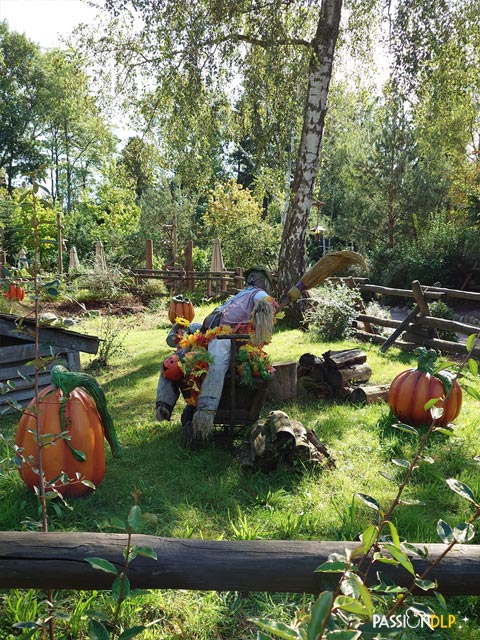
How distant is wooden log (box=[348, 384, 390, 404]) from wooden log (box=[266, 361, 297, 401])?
68cm

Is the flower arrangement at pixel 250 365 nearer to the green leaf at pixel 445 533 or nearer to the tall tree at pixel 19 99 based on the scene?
the green leaf at pixel 445 533

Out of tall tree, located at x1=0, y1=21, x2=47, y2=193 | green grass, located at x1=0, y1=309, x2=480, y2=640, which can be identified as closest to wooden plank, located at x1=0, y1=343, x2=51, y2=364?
green grass, located at x1=0, y1=309, x2=480, y2=640

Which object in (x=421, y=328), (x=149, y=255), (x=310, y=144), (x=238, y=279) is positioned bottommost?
(x=421, y=328)

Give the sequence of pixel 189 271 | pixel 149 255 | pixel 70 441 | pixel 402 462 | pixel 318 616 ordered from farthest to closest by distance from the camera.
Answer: pixel 149 255
pixel 189 271
pixel 70 441
pixel 402 462
pixel 318 616

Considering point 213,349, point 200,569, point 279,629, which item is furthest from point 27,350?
point 279,629

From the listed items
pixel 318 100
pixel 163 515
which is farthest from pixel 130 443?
pixel 318 100

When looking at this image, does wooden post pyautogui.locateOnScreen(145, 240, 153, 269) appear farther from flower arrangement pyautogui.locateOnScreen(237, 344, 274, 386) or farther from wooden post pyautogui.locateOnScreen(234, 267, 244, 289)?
flower arrangement pyautogui.locateOnScreen(237, 344, 274, 386)

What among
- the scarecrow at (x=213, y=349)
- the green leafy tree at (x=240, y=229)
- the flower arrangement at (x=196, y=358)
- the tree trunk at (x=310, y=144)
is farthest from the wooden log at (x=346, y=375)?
the green leafy tree at (x=240, y=229)

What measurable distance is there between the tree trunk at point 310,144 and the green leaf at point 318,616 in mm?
9413

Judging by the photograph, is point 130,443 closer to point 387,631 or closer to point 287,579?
point 287,579

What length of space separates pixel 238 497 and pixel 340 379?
8.49 feet

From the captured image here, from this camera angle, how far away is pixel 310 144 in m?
9.73

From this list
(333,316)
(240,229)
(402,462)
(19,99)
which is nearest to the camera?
(402,462)

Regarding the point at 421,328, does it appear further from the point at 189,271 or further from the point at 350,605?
the point at 189,271
